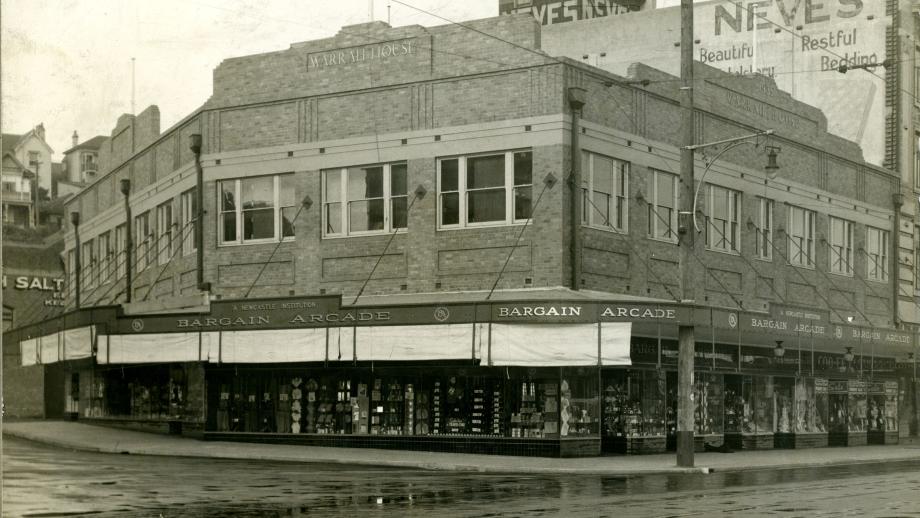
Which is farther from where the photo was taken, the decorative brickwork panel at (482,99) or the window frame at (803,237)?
the window frame at (803,237)

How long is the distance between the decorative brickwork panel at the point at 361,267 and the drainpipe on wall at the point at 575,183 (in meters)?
4.28

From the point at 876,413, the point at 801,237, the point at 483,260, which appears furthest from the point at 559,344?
the point at 876,413

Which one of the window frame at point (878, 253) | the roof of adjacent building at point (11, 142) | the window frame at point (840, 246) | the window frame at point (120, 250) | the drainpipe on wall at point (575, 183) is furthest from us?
the window frame at point (878, 253)

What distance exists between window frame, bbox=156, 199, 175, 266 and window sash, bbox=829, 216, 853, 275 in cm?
2109

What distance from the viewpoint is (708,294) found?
33.9 meters

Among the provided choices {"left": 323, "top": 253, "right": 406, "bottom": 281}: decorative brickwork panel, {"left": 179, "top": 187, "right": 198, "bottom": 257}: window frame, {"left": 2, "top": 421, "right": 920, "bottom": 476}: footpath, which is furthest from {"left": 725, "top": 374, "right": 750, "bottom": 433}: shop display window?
{"left": 179, "top": 187, "right": 198, "bottom": 257}: window frame

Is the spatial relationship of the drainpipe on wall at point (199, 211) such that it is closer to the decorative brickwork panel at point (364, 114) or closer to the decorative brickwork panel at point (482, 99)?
the decorative brickwork panel at point (364, 114)

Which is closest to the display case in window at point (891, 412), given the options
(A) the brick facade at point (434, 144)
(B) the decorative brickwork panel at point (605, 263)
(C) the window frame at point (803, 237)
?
(C) the window frame at point (803, 237)

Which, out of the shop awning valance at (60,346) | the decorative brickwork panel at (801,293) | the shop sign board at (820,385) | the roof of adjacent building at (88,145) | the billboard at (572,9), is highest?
the billboard at (572,9)

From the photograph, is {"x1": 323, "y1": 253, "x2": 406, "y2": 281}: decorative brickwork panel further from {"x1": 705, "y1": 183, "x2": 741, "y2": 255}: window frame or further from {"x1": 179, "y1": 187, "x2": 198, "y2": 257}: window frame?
{"x1": 705, "y1": 183, "x2": 741, "y2": 255}: window frame

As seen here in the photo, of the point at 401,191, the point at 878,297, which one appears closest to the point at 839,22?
the point at 878,297

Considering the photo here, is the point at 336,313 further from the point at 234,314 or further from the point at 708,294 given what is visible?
the point at 708,294

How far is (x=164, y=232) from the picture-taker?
3522cm

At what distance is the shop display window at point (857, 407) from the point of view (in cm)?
3916
